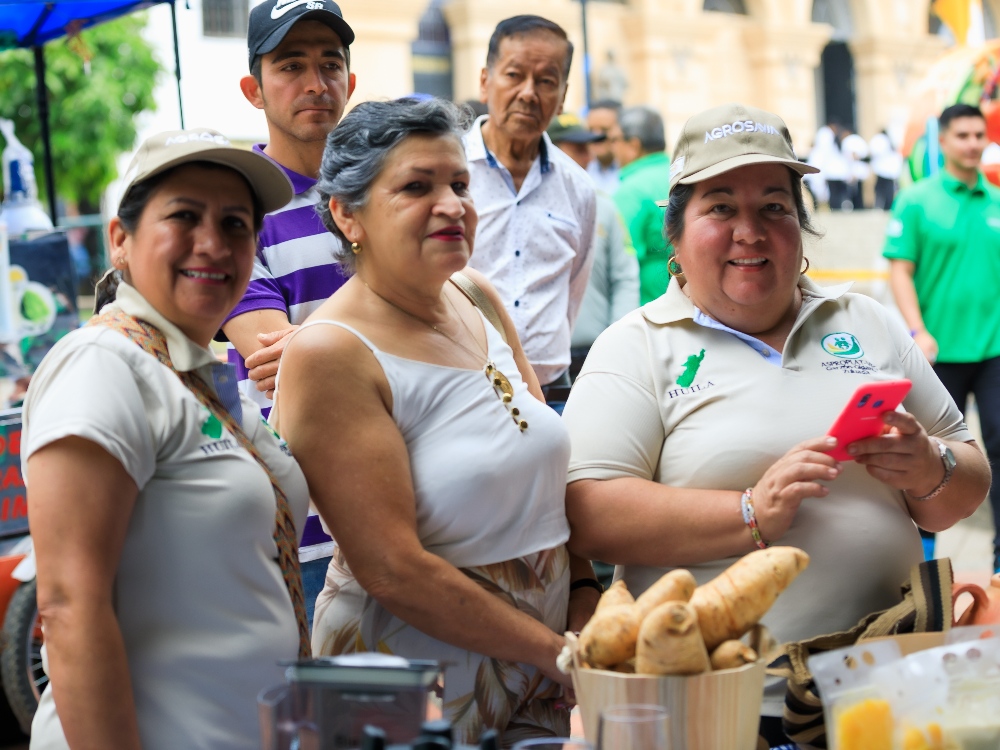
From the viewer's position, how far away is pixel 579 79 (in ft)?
90.7

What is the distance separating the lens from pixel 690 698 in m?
1.63

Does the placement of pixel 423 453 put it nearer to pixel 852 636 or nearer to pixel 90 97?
pixel 852 636

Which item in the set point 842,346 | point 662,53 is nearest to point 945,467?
point 842,346

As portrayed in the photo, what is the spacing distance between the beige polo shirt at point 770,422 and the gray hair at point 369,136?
609 millimetres

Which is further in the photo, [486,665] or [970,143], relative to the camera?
[970,143]

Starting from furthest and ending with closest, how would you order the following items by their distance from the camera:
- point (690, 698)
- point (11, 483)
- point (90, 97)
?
point (90, 97) → point (11, 483) → point (690, 698)

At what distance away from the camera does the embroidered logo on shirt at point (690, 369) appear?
2.36 m

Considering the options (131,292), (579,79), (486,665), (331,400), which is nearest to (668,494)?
(486,665)

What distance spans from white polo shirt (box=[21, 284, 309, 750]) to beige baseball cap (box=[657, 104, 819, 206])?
118cm

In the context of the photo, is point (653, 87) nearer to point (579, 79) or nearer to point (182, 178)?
point (579, 79)

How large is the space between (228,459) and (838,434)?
1.06 metres

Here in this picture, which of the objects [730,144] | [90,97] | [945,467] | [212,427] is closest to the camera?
[212,427]

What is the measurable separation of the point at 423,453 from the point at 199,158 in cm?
64

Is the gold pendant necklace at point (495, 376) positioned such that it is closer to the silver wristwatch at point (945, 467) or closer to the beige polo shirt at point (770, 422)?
the beige polo shirt at point (770, 422)
